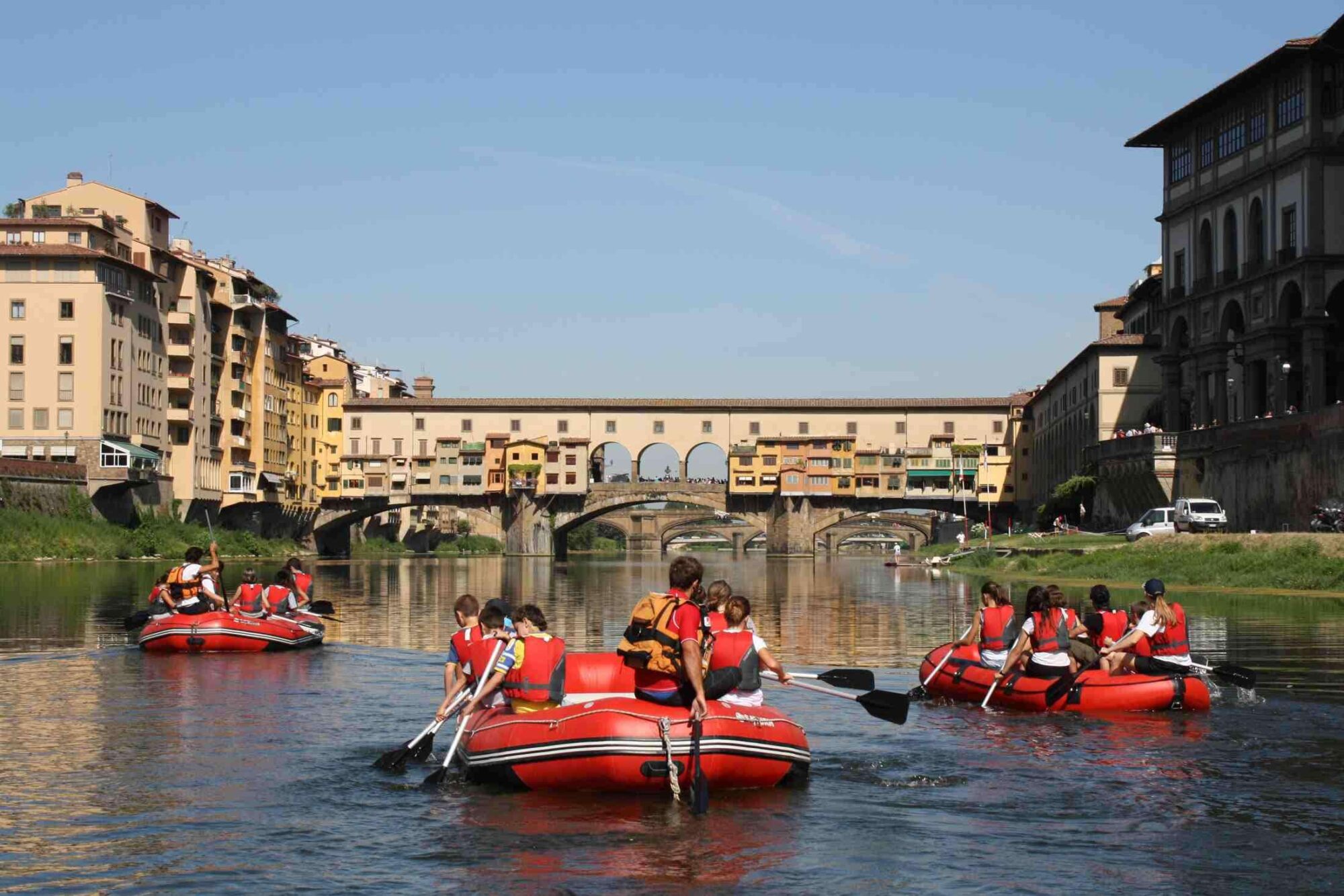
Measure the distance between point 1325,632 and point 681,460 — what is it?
9862 centimetres

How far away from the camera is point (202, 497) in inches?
3999

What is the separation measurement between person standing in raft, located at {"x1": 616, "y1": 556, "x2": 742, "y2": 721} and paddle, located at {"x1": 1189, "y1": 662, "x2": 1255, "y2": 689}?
9262 millimetres

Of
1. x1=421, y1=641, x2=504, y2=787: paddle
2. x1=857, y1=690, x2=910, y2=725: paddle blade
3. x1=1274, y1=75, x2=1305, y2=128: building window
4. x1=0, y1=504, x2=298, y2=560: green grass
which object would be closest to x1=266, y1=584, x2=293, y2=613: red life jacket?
x1=421, y1=641, x2=504, y2=787: paddle

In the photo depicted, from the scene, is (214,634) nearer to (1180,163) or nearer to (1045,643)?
(1045,643)

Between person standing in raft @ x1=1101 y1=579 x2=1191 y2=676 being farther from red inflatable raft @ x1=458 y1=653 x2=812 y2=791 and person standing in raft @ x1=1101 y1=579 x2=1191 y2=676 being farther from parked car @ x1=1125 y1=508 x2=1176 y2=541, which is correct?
parked car @ x1=1125 y1=508 x2=1176 y2=541

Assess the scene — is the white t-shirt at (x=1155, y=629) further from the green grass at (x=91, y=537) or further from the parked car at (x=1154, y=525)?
the green grass at (x=91, y=537)

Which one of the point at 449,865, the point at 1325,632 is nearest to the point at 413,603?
the point at 1325,632

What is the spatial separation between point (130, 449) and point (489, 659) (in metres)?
77.7

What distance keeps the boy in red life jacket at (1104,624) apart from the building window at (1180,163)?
6011cm

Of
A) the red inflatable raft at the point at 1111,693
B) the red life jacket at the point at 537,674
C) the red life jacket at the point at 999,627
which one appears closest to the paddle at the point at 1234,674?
the red inflatable raft at the point at 1111,693

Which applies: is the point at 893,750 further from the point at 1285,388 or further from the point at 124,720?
the point at 1285,388

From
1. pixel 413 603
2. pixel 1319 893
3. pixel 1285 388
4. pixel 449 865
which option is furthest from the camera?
pixel 1285 388

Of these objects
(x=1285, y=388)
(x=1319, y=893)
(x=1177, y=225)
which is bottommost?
(x=1319, y=893)

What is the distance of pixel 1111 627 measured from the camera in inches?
862
